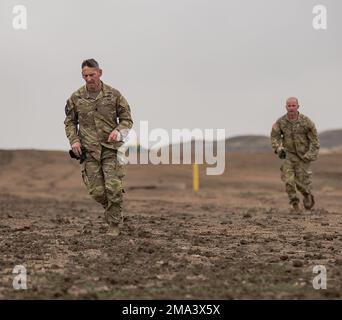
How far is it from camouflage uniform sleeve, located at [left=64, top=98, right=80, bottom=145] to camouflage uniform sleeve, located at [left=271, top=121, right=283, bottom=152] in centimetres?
542

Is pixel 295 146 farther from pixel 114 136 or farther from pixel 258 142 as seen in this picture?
pixel 258 142

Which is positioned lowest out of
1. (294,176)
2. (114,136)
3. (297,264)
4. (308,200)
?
(297,264)

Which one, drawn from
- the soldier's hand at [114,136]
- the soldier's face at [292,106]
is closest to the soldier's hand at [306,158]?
the soldier's face at [292,106]

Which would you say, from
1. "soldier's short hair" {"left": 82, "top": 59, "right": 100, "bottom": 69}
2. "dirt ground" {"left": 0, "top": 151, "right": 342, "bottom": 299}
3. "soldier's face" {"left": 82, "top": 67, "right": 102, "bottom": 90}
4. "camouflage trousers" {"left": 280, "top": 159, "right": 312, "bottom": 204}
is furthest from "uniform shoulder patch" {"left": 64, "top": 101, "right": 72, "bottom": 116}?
"camouflage trousers" {"left": 280, "top": 159, "right": 312, "bottom": 204}

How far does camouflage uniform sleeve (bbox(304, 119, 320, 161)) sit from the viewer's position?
1345 cm

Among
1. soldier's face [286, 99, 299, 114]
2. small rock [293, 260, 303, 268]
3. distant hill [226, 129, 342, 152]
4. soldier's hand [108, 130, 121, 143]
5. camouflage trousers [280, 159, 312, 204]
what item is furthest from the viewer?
distant hill [226, 129, 342, 152]

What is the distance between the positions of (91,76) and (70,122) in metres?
0.66

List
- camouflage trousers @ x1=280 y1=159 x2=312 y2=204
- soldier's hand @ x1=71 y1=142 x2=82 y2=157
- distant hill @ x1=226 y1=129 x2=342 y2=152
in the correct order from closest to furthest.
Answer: soldier's hand @ x1=71 y1=142 x2=82 y2=157, camouflage trousers @ x1=280 y1=159 x2=312 y2=204, distant hill @ x1=226 y1=129 x2=342 y2=152

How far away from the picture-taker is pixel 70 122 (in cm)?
906

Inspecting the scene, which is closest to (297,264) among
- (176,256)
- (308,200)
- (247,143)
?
(176,256)

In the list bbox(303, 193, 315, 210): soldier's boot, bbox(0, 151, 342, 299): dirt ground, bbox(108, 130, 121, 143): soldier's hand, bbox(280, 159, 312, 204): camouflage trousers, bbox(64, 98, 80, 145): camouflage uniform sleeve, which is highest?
bbox(64, 98, 80, 145): camouflage uniform sleeve

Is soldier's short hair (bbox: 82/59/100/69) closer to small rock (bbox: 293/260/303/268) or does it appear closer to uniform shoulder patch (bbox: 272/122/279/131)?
small rock (bbox: 293/260/303/268)

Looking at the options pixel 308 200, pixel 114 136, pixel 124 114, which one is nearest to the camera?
pixel 114 136
